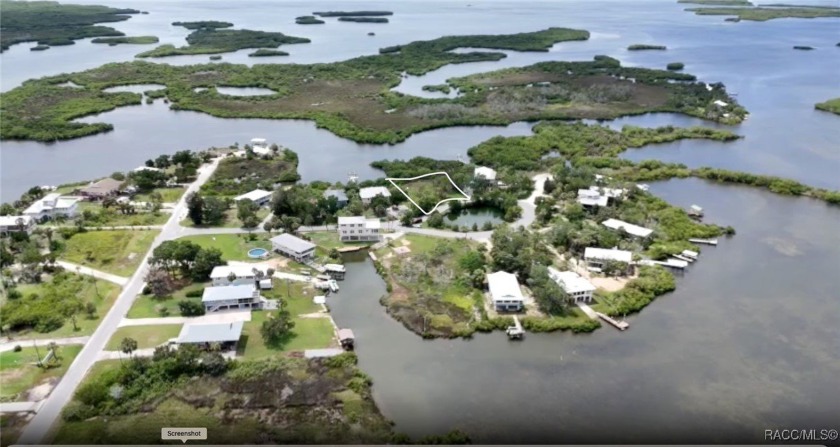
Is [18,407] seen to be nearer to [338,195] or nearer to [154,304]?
[154,304]

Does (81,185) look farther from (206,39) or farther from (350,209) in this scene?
(206,39)

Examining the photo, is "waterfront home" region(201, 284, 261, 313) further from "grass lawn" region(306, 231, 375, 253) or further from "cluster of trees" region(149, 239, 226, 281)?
"grass lawn" region(306, 231, 375, 253)

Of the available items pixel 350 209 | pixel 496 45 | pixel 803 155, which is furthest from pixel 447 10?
pixel 350 209

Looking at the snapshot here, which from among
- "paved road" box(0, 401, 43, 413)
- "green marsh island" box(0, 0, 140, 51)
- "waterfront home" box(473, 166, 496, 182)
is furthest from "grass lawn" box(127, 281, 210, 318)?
"green marsh island" box(0, 0, 140, 51)

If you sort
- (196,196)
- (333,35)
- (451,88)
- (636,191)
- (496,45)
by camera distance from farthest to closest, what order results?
(333,35)
(496,45)
(451,88)
(636,191)
(196,196)

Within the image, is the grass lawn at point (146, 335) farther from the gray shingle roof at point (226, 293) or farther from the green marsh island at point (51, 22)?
the green marsh island at point (51, 22)

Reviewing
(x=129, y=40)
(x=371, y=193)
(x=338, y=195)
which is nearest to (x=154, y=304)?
(x=338, y=195)
